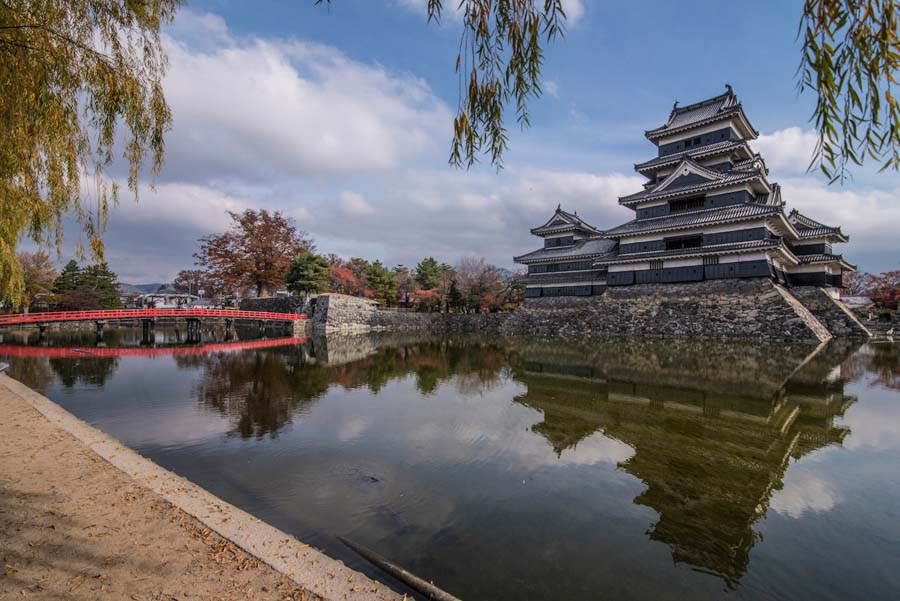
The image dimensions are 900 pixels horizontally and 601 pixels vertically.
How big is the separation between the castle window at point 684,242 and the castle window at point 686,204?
1.97m

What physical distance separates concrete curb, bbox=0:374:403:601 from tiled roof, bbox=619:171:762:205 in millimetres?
26979

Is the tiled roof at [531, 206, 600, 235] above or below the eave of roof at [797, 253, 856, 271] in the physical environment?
above

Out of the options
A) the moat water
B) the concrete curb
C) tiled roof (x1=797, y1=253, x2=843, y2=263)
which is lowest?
the moat water

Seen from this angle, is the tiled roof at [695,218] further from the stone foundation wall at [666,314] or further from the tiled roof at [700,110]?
the tiled roof at [700,110]

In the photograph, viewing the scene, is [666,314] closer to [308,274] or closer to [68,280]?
[308,274]

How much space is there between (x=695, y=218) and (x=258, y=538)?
88.2 ft

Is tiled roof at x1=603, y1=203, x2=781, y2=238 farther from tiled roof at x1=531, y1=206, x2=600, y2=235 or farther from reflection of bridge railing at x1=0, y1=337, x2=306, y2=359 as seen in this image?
reflection of bridge railing at x1=0, y1=337, x2=306, y2=359

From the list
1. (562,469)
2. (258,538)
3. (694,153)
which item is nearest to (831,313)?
(694,153)

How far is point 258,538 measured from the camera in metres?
2.85

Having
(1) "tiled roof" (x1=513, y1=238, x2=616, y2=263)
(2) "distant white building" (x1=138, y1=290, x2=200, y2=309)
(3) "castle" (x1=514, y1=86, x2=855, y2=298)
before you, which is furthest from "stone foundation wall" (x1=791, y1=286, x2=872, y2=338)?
(2) "distant white building" (x1=138, y1=290, x2=200, y2=309)

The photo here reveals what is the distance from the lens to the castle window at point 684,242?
24.0 meters

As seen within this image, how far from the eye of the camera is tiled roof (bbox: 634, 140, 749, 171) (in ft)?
79.6

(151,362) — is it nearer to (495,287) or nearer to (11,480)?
(11,480)

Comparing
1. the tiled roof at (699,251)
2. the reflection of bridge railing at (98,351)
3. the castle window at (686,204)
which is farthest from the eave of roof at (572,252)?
the reflection of bridge railing at (98,351)
